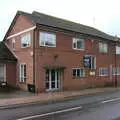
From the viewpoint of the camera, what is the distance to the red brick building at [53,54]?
24.3 meters

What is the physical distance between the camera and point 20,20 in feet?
89.6

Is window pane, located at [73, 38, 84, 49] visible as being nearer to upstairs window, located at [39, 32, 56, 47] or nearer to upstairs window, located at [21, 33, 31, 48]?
upstairs window, located at [39, 32, 56, 47]

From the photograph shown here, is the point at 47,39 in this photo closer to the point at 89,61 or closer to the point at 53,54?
the point at 53,54

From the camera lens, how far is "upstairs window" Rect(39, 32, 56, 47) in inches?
964

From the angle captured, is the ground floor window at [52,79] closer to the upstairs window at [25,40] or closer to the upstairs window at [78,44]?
the upstairs window at [25,40]

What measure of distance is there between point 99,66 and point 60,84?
7272 millimetres

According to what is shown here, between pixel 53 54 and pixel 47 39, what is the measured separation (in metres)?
1.65

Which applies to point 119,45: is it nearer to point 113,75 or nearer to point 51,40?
point 113,75

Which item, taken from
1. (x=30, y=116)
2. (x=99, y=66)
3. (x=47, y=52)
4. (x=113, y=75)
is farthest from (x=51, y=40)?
(x=30, y=116)

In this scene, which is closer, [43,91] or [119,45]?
[43,91]

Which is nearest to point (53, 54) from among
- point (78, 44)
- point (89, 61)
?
point (78, 44)

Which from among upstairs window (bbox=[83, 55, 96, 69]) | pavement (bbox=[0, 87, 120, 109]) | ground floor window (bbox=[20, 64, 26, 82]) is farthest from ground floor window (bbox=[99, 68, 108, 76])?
pavement (bbox=[0, 87, 120, 109])

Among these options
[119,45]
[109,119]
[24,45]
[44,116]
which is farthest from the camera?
[119,45]

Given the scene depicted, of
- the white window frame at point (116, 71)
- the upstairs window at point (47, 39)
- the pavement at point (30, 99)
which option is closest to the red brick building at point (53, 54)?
the upstairs window at point (47, 39)
